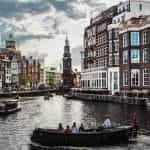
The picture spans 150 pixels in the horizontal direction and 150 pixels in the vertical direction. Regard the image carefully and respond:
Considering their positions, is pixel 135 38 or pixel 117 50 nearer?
pixel 135 38

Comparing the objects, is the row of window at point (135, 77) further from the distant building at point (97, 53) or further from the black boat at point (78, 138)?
the black boat at point (78, 138)

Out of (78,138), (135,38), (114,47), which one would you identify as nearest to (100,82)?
(114,47)

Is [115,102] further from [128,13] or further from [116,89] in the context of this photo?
[128,13]

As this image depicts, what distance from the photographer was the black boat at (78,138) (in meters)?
43.0

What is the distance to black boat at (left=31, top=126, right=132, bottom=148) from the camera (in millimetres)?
43000

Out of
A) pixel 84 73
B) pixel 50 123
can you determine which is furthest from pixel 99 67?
pixel 50 123

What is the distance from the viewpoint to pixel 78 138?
1694 inches

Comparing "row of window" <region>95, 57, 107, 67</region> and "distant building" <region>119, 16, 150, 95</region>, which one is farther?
"row of window" <region>95, 57, 107, 67</region>

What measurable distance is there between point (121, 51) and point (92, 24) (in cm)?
4542

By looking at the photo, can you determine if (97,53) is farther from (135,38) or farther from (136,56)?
(136,56)

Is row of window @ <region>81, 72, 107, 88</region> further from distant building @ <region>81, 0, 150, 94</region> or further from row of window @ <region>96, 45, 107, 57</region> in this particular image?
row of window @ <region>96, 45, 107, 57</region>

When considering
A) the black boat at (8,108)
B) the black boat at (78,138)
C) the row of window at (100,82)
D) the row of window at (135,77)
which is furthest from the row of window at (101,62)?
the black boat at (78,138)

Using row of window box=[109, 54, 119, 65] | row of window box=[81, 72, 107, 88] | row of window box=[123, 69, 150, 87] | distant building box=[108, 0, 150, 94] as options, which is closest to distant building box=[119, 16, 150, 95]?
row of window box=[123, 69, 150, 87]

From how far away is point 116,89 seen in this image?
393ft
